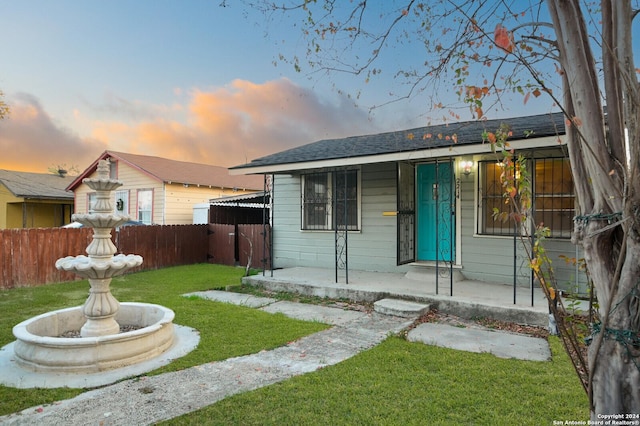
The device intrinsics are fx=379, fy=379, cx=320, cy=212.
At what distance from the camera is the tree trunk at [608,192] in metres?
1.44

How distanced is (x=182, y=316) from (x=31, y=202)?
2083cm

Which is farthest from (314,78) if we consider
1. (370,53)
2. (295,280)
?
(295,280)

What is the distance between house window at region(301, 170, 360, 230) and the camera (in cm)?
941

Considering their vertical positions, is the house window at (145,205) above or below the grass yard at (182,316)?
above

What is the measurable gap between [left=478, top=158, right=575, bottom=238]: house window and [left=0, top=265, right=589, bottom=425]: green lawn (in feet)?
9.74

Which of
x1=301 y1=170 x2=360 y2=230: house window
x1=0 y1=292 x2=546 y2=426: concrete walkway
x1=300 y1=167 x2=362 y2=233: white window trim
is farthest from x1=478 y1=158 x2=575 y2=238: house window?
x1=0 y1=292 x2=546 y2=426: concrete walkway

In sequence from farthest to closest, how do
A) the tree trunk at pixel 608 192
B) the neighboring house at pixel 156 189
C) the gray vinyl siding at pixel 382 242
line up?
the neighboring house at pixel 156 189
the gray vinyl siding at pixel 382 242
the tree trunk at pixel 608 192

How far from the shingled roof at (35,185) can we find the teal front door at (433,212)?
60.2 feet

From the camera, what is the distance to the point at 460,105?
11.9ft

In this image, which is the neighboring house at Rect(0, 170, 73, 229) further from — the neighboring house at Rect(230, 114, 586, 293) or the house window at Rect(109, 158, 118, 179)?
the neighboring house at Rect(230, 114, 586, 293)

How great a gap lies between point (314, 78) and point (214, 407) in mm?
3294

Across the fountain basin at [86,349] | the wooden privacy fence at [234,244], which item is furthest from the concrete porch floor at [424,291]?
the fountain basin at [86,349]

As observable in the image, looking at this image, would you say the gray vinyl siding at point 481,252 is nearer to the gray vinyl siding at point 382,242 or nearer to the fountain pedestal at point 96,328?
the gray vinyl siding at point 382,242

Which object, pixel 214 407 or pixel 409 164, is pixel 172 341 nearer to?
pixel 214 407
